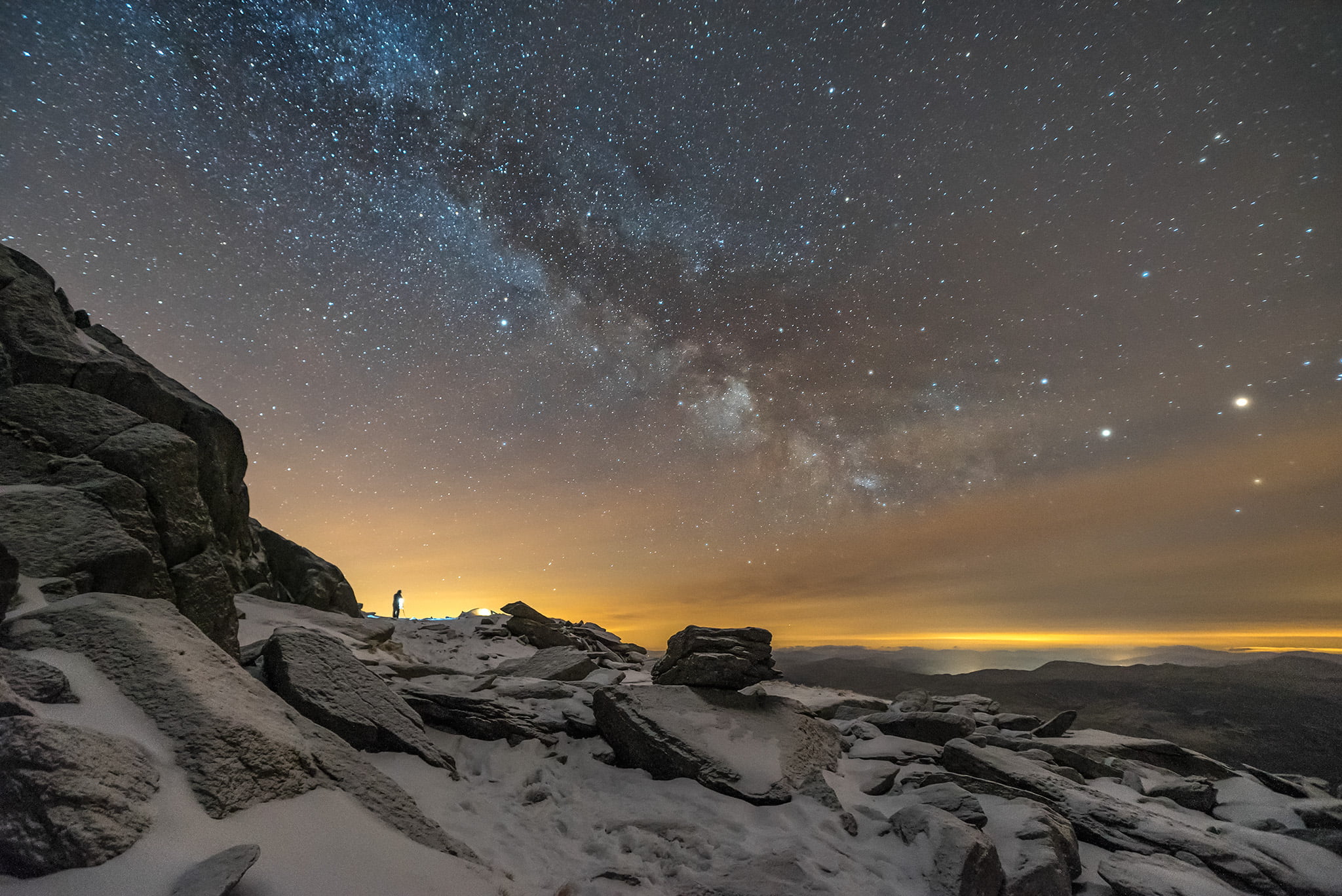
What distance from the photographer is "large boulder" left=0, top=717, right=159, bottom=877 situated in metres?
3.09

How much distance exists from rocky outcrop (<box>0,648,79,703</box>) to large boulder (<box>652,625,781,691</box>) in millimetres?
9565

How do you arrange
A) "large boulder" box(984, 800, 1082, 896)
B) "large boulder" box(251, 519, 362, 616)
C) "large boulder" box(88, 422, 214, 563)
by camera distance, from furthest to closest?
"large boulder" box(251, 519, 362, 616)
"large boulder" box(88, 422, 214, 563)
"large boulder" box(984, 800, 1082, 896)

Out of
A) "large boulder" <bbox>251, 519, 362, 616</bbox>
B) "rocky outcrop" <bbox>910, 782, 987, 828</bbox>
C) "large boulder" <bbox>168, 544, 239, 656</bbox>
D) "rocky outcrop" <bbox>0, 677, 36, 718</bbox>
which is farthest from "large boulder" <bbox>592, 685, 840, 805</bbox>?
"large boulder" <bbox>251, 519, 362, 616</bbox>

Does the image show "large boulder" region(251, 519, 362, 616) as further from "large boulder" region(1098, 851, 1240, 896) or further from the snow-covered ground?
"large boulder" region(1098, 851, 1240, 896)

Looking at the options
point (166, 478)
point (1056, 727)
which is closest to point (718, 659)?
point (166, 478)

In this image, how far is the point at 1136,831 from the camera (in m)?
8.51

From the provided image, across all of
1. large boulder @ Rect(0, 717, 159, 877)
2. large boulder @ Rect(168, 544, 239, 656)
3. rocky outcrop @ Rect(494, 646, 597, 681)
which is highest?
large boulder @ Rect(168, 544, 239, 656)

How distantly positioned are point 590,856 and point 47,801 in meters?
5.32

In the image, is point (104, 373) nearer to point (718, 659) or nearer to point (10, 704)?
point (10, 704)

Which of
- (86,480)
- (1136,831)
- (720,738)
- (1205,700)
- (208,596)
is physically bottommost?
(1205,700)

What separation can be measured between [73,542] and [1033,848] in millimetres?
13459

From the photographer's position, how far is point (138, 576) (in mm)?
7074

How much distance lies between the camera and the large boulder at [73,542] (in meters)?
6.40

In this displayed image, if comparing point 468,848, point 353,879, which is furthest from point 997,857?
point 353,879
